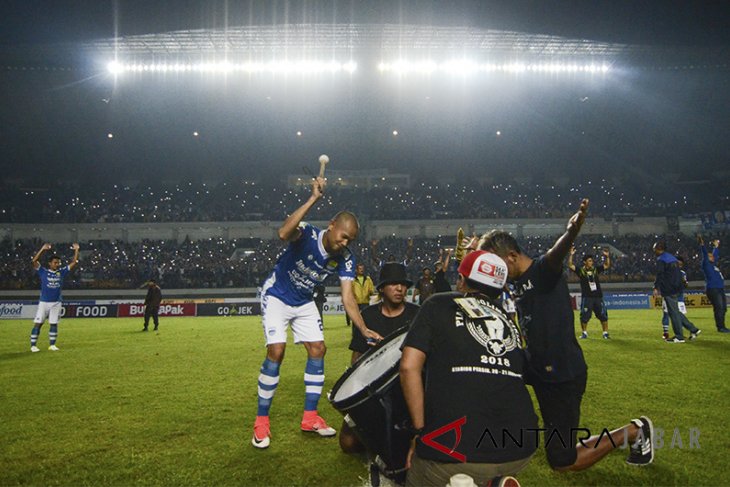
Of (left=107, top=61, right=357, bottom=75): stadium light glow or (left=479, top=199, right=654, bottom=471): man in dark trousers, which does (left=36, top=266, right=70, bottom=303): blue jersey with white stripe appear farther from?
(left=107, top=61, right=357, bottom=75): stadium light glow

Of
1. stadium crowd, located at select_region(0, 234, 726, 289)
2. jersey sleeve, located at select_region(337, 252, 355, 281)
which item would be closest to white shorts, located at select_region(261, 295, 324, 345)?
jersey sleeve, located at select_region(337, 252, 355, 281)

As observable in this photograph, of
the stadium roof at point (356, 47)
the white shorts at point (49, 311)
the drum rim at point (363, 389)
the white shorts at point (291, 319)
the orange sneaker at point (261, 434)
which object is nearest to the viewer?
the drum rim at point (363, 389)

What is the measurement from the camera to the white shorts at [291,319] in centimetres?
518

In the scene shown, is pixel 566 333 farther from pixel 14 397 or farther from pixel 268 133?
pixel 268 133

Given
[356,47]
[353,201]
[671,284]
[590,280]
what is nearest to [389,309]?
[671,284]

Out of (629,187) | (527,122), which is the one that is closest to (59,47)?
(527,122)

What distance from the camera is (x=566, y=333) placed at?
3574 millimetres

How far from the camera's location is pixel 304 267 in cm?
522

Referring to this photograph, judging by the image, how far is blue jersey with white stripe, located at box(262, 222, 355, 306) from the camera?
5.20m

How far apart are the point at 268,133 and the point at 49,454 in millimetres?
37659

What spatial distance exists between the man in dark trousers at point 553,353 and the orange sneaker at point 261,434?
2.72m

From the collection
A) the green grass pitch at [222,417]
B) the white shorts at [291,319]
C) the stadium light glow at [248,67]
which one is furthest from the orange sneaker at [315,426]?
the stadium light glow at [248,67]

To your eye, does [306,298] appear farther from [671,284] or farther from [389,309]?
[671,284]

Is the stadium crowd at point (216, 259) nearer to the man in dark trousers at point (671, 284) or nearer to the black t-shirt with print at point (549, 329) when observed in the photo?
the man in dark trousers at point (671, 284)
